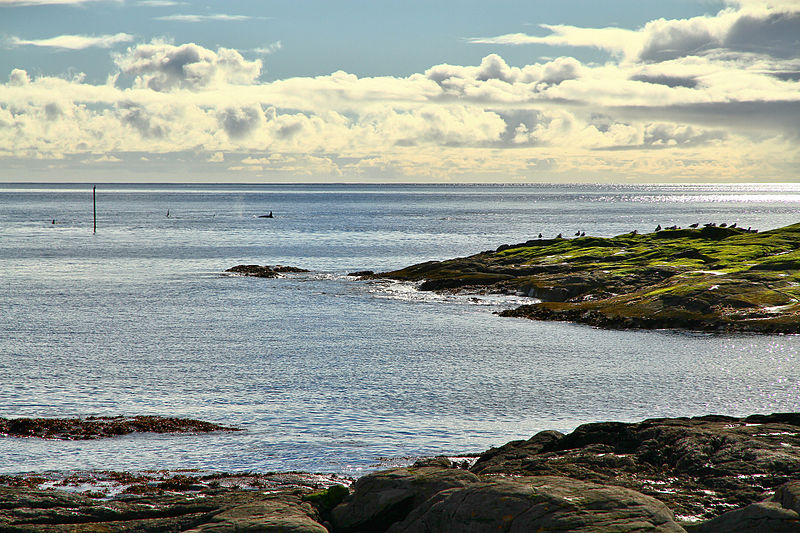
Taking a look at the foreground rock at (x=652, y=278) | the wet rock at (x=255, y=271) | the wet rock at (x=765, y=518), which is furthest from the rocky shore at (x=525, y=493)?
the wet rock at (x=255, y=271)

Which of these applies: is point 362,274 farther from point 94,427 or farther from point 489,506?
point 489,506

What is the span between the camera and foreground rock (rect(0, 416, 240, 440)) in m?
27.2

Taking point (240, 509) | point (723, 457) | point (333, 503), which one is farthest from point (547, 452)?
point (240, 509)

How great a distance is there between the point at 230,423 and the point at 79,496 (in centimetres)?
1028

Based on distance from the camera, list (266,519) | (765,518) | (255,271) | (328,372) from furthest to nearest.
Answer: (255,271), (328,372), (266,519), (765,518)

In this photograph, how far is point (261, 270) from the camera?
88.2 metres

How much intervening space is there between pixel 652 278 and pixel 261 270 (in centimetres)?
4387

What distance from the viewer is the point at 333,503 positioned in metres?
18.0

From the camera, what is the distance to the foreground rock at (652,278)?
5369 centimetres

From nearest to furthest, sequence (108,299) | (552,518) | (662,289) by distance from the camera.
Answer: (552,518) → (662,289) → (108,299)

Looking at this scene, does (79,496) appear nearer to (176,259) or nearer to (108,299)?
(108,299)

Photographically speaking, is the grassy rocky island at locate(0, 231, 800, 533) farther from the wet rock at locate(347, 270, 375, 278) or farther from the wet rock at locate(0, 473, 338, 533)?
the wet rock at locate(347, 270, 375, 278)

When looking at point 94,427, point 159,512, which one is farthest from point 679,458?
point 94,427

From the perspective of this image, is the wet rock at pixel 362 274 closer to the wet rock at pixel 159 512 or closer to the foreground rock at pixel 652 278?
the foreground rock at pixel 652 278
